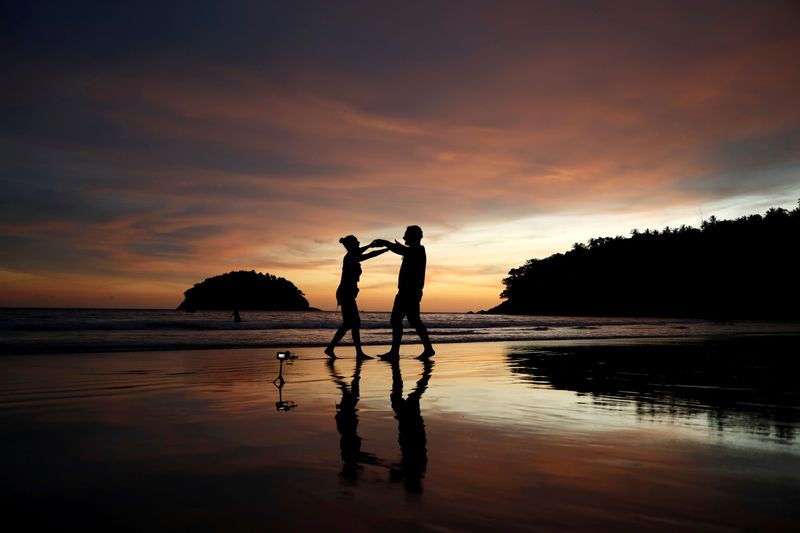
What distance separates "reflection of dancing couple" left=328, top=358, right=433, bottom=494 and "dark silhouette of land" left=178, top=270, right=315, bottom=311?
121 meters

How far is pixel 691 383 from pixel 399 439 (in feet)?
18.4

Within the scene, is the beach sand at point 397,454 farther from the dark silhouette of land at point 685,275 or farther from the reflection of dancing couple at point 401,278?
the dark silhouette of land at point 685,275

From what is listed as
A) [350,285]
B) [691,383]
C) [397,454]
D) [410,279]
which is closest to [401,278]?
[410,279]

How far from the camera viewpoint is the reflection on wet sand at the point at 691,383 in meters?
5.20

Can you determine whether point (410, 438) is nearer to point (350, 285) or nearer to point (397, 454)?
point (397, 454)

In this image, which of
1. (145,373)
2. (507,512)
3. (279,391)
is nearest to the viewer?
(507,512)

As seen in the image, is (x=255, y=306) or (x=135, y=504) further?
(x=255, y=306)

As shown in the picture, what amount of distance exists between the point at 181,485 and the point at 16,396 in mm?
4458

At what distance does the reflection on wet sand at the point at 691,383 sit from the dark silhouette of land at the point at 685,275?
5134cm

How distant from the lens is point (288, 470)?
3234 mm

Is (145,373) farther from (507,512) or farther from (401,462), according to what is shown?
(507,512)

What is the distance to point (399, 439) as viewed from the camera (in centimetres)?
411

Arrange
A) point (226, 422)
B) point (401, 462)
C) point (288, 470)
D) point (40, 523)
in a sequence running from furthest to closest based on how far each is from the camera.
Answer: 1. point (226, 422)
2. point (401, 462)
3. point (288, 470)
4. point (40, 523)

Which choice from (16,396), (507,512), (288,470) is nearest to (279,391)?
(16,396)
